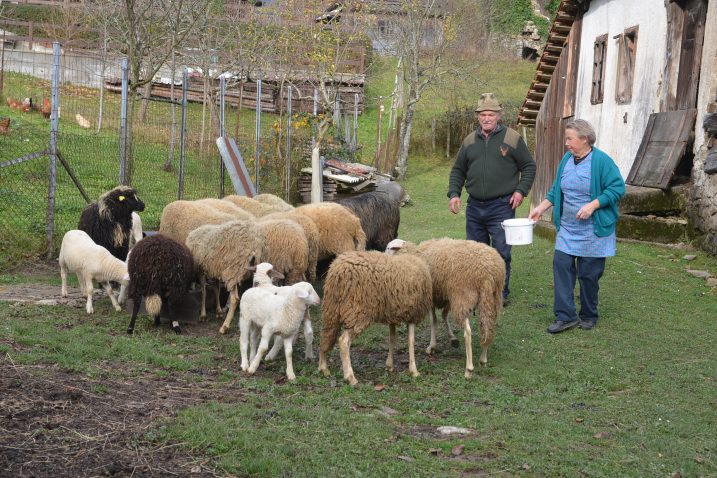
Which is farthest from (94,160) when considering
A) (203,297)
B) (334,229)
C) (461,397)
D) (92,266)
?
(461,397)

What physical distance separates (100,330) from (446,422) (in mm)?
3683

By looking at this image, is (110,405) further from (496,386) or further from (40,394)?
(496,386)

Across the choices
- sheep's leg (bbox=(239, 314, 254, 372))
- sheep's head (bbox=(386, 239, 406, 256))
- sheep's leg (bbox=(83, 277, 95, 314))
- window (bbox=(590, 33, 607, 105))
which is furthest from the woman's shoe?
window (bbox=(590, 33, 607, 105))

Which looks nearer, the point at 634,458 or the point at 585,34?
the point at 634,458

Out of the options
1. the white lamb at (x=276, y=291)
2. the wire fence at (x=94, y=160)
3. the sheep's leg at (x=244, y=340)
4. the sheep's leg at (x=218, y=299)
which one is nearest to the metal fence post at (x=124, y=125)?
the wire fence at (x=94, y=160)

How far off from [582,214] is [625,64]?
8680 millimetres

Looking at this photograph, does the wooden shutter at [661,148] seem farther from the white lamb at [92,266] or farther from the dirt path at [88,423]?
the dirt path at [88,423]

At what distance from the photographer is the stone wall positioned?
1211 cm

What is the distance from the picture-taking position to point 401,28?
95.8 feet

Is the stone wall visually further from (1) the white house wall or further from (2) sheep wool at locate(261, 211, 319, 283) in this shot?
(2) sheep wool at locate(261, 211, 319, 283)

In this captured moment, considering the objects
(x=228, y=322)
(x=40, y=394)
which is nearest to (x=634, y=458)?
(x=40, y=394)

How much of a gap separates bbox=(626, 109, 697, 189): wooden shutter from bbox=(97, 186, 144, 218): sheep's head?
8127 millimetres

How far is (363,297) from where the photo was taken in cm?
661

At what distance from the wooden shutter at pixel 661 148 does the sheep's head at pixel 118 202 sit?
26.7 ft
